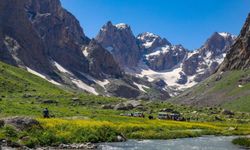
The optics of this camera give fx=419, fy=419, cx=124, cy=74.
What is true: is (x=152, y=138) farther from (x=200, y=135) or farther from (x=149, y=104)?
(x=149, y=104)

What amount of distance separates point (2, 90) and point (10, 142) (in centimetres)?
13711

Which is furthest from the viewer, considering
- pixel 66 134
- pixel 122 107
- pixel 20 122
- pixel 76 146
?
pixel 122 107

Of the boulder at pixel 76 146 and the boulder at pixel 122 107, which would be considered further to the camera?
the boulder at pixel 122 107

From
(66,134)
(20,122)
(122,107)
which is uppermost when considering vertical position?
(122,107)

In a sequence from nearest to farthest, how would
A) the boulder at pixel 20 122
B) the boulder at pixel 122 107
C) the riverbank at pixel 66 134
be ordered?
the riverbank at pixel 66 134, the boulder at pixel 20 122, the boulder at pixel 122 107

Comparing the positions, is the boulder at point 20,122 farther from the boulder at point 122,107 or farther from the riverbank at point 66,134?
the boulder at point 122,107

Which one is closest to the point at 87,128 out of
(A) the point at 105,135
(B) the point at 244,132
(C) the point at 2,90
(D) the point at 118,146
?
(A) the point at 105,135

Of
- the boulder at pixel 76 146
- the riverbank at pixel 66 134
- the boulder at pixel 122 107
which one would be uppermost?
the boulder at pixel 122 107

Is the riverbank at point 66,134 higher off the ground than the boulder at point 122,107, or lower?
lower

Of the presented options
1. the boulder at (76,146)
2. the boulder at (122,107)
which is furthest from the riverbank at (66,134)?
the boulder at (122,107)

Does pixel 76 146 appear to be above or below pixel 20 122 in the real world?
below

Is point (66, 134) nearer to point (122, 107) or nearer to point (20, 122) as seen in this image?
point (20, 122)

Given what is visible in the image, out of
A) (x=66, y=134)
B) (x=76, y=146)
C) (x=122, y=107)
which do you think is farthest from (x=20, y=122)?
(x=122, y=107)

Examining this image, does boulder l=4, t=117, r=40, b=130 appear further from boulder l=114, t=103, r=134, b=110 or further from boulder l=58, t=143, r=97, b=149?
boulder l=114, t=103, r=134, b=110
